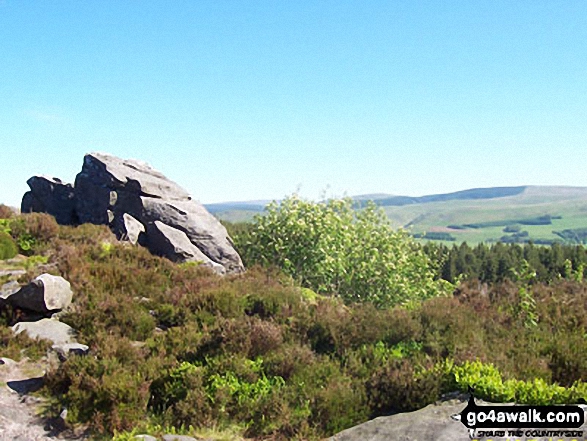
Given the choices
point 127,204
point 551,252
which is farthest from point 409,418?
point 551,252

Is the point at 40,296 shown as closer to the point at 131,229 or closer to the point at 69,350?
the point at 69,350

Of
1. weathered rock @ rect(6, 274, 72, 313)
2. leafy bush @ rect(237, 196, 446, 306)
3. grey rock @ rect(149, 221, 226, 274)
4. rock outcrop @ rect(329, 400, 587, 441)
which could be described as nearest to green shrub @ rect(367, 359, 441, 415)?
rock outcrop @ rect(329, 400, 587, 441)

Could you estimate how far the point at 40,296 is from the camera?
11586 mm

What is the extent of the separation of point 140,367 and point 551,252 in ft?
167

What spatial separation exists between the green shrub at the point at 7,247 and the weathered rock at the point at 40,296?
5324 millimetres

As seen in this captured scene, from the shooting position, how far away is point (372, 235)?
21.0m

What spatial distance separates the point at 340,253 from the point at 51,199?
14.6 metres

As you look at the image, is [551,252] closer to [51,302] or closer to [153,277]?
[153,277]

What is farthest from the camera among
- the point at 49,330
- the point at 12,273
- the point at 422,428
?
the point at 12,273

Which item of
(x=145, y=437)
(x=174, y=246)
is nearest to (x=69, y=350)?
(x=145, y=437)

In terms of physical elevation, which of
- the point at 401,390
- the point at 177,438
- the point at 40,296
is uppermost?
the point at 40,296

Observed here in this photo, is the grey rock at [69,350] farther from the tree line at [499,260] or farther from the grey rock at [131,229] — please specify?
the tree line at [499,260]

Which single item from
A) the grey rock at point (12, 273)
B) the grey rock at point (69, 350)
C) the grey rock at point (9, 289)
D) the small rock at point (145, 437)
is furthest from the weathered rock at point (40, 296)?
the small rock at point (145, 437)

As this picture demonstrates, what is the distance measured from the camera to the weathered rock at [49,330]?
10.8 metres
